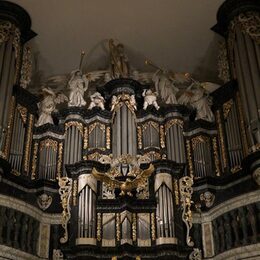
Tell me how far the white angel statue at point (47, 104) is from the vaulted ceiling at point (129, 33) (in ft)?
5.24

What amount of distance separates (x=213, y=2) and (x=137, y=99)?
4745 millimetres

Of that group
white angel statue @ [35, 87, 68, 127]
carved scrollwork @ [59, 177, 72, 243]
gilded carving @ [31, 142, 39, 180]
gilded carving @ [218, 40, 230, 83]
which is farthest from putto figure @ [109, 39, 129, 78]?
carved scrollwork @ [59, 177, 72, 243]

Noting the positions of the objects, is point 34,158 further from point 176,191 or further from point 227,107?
Result: point 227,107

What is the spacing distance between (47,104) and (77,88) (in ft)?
4.36

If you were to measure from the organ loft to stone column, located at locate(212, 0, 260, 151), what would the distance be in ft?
0.14

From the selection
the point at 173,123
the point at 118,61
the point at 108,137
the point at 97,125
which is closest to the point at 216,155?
the point at 173,123

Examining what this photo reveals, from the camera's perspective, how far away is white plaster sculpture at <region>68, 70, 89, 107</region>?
21692 mm

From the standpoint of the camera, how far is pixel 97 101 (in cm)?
2183

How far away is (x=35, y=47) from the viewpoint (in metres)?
22.7

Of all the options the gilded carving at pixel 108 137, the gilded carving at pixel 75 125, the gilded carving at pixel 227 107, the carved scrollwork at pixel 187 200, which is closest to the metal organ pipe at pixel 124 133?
the gilded carving at pixel 108 137

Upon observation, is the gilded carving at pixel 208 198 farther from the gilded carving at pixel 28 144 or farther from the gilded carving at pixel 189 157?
the gilded carving at pixel 28 144

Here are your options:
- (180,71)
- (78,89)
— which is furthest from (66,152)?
(180,71)

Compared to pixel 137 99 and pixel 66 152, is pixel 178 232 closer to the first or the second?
pixel 66 152

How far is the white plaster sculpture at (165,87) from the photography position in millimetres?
22094
